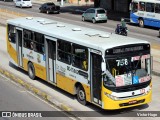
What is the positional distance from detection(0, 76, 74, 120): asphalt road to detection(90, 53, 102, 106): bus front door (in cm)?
117

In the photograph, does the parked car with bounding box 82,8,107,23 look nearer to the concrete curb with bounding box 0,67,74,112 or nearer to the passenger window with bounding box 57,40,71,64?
the concrete curb with bounding box 0,67,74,112

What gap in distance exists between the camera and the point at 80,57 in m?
14.4

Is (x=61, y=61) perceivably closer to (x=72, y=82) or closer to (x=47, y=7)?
(x=72, y=82)

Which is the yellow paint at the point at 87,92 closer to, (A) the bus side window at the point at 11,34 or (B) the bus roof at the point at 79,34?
(B) the bus roof at the point at 79,34

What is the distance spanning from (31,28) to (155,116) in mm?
7418

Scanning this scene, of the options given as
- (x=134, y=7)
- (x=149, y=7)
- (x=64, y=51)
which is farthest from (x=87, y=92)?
(x=134, y=7)

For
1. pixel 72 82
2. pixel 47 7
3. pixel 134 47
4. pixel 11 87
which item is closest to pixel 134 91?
pixel 134 47

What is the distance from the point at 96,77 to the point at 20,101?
349 centimetres

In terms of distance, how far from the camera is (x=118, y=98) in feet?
42.9

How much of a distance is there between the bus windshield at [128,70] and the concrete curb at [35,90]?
1.95 metres

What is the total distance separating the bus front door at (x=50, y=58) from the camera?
16312 mm

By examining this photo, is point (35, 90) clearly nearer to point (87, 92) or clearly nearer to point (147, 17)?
point (87, 92)

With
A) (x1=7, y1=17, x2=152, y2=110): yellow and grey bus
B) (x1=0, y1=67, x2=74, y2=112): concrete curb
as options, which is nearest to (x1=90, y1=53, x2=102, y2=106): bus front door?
(x1=7, y1=17, x2=152, y2=110): yellow and grey bus

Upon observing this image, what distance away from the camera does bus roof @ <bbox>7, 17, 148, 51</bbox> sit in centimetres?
1352
